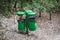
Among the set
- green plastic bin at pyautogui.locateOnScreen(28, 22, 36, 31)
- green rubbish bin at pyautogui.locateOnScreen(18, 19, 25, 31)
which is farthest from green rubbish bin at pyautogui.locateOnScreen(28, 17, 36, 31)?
green rubbish bin at pyautogui.locateOnScreen(18, 19, 25, 31)

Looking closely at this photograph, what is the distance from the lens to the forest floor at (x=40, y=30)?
26.4 ft

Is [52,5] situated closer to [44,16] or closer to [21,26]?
[44,16]

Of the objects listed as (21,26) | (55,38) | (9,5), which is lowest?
(55,38)

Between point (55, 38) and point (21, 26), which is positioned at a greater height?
point (21, 26)

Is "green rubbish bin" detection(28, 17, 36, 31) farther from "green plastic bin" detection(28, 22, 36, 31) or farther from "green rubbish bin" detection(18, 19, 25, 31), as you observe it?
"green rubbish bin" detection(18, 19, 25, 31)

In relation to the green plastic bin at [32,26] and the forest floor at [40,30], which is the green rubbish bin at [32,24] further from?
the forest floor at [40,30]

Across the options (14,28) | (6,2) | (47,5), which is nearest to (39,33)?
(14,28)

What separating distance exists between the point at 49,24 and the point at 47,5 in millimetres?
1138

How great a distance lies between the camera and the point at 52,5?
1043cm

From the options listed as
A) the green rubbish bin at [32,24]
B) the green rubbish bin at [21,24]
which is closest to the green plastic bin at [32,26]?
the green rubbish bin at [32,24]

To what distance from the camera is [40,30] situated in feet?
29.7

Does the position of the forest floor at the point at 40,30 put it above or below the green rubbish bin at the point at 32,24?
below

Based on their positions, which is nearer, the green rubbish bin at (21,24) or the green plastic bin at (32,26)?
the green plastic bin at (32,26)

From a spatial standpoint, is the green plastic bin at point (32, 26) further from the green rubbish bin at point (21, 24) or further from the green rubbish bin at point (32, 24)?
the green rubbish bin at point (21, 24)
